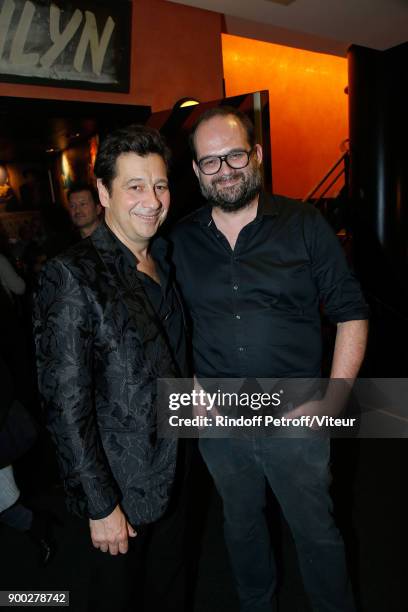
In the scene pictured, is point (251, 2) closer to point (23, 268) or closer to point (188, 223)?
point (188, 223)

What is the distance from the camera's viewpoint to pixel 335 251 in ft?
4.63

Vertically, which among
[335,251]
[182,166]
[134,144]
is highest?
[182,166]

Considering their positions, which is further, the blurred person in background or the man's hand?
the blurred person in background

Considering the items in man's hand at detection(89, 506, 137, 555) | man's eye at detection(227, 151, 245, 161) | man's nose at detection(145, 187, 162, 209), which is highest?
man's eye at detection(227, 151, 245, 161)

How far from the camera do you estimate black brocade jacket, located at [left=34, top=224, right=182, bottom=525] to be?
1066mm

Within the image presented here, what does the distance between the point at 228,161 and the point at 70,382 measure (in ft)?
2.80

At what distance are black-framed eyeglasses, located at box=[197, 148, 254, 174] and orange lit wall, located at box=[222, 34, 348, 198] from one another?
650cm

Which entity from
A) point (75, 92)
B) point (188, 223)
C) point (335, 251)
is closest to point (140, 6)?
point (75, 92)

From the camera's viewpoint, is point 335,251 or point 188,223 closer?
point 335,251

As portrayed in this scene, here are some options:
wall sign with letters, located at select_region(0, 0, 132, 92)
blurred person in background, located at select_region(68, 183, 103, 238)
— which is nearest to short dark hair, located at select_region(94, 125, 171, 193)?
blurred person in background, located at select_region(68, 183, 103, 238)

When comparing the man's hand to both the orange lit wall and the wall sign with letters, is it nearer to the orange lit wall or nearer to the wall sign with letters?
the wall sign with letters

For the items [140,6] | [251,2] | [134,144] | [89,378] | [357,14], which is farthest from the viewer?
[140,6]

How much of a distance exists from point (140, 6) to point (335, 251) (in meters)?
2.78

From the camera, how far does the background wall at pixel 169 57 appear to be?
3.18 metres
